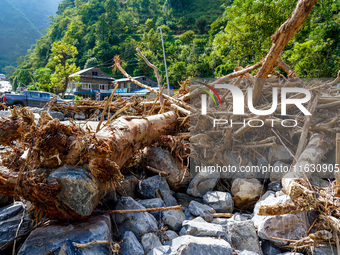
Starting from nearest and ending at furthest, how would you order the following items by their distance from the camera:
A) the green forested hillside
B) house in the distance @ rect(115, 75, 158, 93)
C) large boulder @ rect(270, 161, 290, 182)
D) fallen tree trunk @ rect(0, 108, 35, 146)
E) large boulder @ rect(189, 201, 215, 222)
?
fallen tree trunk @ rect(0, 108, 35, 146) → large boulder @ rect(189, 201, 215, 222) → large boulder @ rect(270, 161, 290, 182) → house in the distance @ rect(115, 75, 158, 93) → the green forested hillside

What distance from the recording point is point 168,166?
3.80 metres

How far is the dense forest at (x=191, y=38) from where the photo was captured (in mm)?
14750

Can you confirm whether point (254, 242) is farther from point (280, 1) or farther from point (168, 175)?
point (280, 1)

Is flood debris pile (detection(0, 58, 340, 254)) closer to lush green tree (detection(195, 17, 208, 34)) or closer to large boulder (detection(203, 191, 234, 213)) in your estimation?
large boulder (detection(203, 191, 234, 213))

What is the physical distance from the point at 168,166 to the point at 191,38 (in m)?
58.9

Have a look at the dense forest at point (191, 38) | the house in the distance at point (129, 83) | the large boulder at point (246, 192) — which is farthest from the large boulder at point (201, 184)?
the house in the distance at point (129, 83)

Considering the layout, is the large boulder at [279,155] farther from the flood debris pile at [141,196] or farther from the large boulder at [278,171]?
the large boulder at [278,171]

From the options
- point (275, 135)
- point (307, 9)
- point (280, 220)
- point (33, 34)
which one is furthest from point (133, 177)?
point (33, 34)

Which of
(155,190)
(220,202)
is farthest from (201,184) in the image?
(155,190)

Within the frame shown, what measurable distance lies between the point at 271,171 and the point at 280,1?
1385cm

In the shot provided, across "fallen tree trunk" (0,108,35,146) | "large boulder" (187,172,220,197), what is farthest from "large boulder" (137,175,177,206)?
"fallen tree trunk" (0,108,35,146)

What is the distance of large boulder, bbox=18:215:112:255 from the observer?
6.35ft

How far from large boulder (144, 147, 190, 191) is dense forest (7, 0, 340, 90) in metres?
4.64

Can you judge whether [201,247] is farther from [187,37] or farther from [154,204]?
[187,37]
